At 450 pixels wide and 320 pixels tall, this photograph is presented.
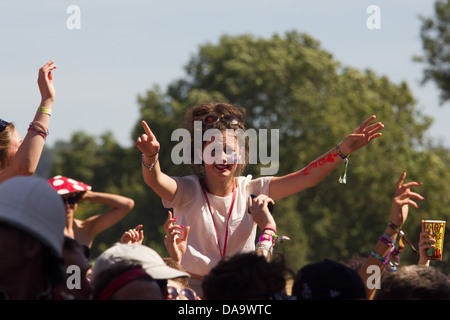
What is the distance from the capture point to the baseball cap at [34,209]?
2.79 m

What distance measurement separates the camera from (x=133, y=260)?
3369 millimetres

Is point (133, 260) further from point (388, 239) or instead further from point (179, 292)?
point (388, 239)

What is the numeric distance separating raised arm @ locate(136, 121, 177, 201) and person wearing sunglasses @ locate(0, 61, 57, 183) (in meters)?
0.57

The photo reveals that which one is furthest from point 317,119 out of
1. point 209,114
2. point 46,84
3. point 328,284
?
point 328,284

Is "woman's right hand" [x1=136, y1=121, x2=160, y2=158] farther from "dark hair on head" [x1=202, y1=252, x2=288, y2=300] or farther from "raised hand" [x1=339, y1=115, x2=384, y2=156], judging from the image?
"dark hair on head" [x1=202, y1=252, x2=288, y2=300]

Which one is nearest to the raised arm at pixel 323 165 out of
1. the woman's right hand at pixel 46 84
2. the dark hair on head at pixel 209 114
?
the dark hair on head at pixel 209 114

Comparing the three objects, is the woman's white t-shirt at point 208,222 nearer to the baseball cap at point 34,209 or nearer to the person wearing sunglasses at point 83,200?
the person wearing sunglasses at point 83,200

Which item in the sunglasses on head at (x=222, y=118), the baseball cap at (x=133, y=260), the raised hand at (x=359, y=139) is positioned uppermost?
the sunglasses on head at (x=222, y=118)

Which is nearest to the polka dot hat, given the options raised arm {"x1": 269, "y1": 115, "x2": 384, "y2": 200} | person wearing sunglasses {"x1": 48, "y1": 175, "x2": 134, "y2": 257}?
person wearing sunglasses {"x1": 48, "y1": 175, "x2": 134, "y2": 257}

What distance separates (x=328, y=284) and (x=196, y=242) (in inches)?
65.7

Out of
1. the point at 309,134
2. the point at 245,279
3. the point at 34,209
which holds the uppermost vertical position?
the point at 309,134
